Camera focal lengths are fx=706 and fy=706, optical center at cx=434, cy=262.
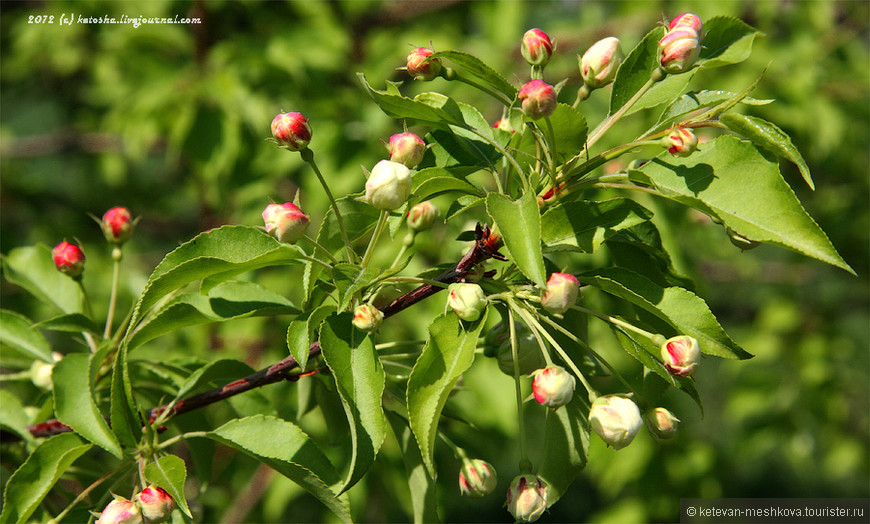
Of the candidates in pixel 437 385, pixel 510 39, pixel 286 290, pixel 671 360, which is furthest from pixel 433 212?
pixel 510 39

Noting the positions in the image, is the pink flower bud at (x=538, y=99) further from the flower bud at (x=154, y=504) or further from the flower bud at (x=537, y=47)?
the flower bud at (x=154, y=504)

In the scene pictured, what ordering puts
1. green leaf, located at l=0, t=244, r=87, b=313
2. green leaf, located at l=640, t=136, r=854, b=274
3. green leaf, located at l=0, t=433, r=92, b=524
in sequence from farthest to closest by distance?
green leaf, located at l=0, t=244, r=87, b=313 → green leaf, located at l=0, t=433, r=92, b=524 → green leaf, located at l=640, t=136, r=854, b=274

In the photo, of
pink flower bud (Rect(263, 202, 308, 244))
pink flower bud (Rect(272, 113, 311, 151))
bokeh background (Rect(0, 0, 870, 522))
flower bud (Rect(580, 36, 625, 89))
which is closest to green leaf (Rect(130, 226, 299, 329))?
pink flower bud (Rect(263, 202, 308, 244))

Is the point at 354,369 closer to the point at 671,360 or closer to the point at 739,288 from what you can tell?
the point at 671,360

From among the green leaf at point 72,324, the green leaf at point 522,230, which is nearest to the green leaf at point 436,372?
the green leaf at point 522,230

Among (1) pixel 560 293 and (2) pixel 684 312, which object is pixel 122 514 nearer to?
(1) pixel 560 293

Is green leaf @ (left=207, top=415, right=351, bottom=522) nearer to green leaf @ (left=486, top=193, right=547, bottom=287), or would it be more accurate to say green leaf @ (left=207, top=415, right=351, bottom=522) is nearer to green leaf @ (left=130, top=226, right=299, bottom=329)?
green leaf @ (left=130, top=226, right=299, bottom=329)
